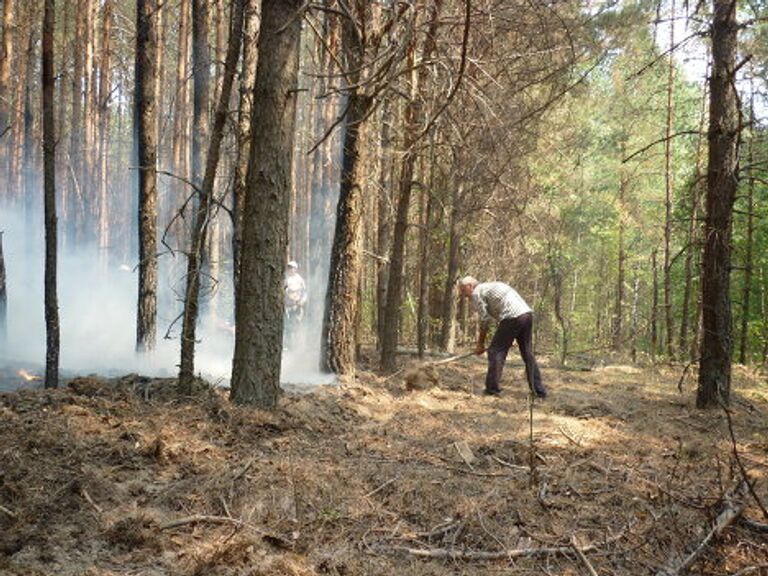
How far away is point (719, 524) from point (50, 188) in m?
6.62

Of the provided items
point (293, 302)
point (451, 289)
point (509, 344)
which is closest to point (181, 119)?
point (293, 302)

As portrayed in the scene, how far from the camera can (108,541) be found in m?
3.04

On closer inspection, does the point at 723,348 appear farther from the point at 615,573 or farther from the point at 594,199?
the point at 594,199

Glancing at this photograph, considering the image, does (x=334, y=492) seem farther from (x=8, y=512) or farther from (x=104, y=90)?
(x=104, y=90)

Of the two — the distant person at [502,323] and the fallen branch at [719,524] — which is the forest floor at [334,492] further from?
the distant person at [502,323]

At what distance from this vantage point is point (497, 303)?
8.29 metres

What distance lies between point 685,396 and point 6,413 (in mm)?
7973

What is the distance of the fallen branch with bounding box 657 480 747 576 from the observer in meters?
3.00

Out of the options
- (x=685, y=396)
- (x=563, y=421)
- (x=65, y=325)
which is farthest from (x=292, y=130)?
(x=65, y=325)

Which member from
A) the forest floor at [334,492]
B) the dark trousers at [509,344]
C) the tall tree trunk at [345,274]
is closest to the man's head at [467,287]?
the dark trousers at [509,344]

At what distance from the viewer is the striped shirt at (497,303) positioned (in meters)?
8.19

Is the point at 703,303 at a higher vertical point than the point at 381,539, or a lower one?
higher

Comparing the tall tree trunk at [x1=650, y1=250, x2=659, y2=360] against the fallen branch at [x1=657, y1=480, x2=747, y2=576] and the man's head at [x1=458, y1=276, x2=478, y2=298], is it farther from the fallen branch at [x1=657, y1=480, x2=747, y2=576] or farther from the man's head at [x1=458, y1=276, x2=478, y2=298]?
the fallen branch at [x1=657, y1=480, x2=747, y2=576]

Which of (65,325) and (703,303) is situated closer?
(703,303)
